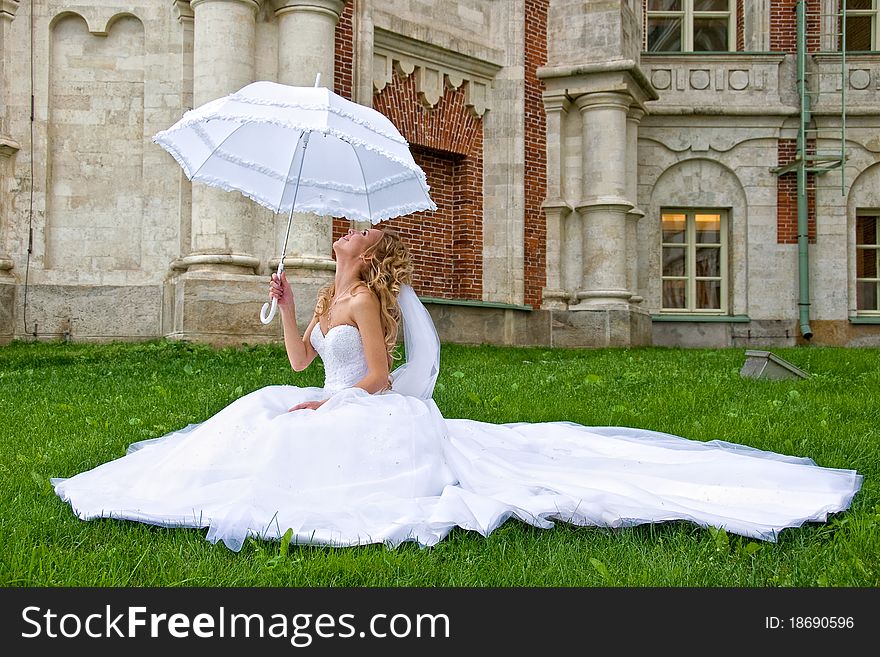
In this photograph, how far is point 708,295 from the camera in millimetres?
18594

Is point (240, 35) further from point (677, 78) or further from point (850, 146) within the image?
point (850, 146)

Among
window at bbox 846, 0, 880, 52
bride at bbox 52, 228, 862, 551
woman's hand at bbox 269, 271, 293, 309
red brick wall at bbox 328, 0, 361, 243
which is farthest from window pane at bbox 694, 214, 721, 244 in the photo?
woman's hand at bbox 269, 271, 293, 309

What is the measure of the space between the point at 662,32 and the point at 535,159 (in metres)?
4.88

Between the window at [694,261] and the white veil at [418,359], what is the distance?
1396cm

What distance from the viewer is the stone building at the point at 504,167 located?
12172 millimetres

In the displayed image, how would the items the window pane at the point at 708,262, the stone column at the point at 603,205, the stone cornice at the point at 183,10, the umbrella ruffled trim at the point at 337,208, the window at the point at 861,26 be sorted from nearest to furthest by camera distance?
the umbrella ruffled trim at the point at 337,208
the stone cornice at the point at 183,10
the stone column at the point at 603,205
the window pane at the point at 708,262
the window at the point at 861,26

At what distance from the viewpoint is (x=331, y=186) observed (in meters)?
5.17

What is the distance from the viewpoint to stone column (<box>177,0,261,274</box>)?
11602mm

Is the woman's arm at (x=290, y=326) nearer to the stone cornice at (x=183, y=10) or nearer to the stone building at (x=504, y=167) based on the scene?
the stone building at (x=504, y=167)

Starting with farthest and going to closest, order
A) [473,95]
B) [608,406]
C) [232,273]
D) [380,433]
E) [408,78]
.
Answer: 1. [473,95]
2. [408,78]
3. [232,273]
4. [608,406]
5. [380,433]

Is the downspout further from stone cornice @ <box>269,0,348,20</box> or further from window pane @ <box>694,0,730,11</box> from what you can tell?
stone cornice @ <box>269,0,348,20</box>

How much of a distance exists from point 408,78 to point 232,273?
4.54 m

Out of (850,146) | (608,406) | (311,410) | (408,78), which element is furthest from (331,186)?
(850,146)

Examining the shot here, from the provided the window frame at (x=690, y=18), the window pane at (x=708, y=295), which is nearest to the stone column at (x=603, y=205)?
the window pane at (x=708, y=295)
